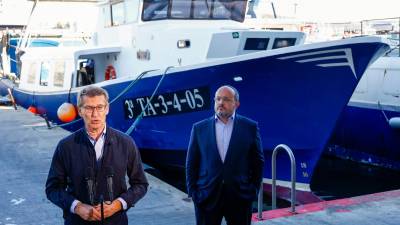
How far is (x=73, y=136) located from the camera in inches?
124

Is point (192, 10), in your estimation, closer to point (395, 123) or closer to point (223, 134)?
point (395, 123)

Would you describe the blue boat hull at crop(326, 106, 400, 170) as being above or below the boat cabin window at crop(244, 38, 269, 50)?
below

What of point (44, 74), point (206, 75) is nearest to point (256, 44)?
point (206, 75)

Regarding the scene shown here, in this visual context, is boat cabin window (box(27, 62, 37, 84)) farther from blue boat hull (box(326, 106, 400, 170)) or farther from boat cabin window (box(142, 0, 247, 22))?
blue boat hull (box(326, 106, 400, 170))

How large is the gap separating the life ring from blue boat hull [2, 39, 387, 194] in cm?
173

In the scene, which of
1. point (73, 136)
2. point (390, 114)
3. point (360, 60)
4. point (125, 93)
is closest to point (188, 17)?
point (125, 93)

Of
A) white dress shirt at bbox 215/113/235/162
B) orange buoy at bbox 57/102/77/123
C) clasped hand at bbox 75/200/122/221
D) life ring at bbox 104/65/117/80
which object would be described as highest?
life ring at bbox 104/65/117/80

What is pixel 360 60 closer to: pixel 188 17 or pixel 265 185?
pixel 265 185

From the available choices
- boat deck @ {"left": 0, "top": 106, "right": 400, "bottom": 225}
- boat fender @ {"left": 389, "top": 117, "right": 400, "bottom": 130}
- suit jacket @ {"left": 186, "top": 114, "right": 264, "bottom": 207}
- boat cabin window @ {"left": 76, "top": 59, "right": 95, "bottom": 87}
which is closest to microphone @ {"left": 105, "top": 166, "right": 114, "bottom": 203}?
suit jacket @ {"left": 186, "top": 114, "right": 264, "bottom": 207}

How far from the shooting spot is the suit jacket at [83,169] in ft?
10.1

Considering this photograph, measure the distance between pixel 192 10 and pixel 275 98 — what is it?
3.00 meters

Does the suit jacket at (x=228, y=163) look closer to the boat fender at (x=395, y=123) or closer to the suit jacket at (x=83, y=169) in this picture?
the suit jacket at (x=83, y=169)

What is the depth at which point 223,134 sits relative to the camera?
387 centimetres

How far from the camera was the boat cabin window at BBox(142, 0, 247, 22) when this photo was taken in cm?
992
